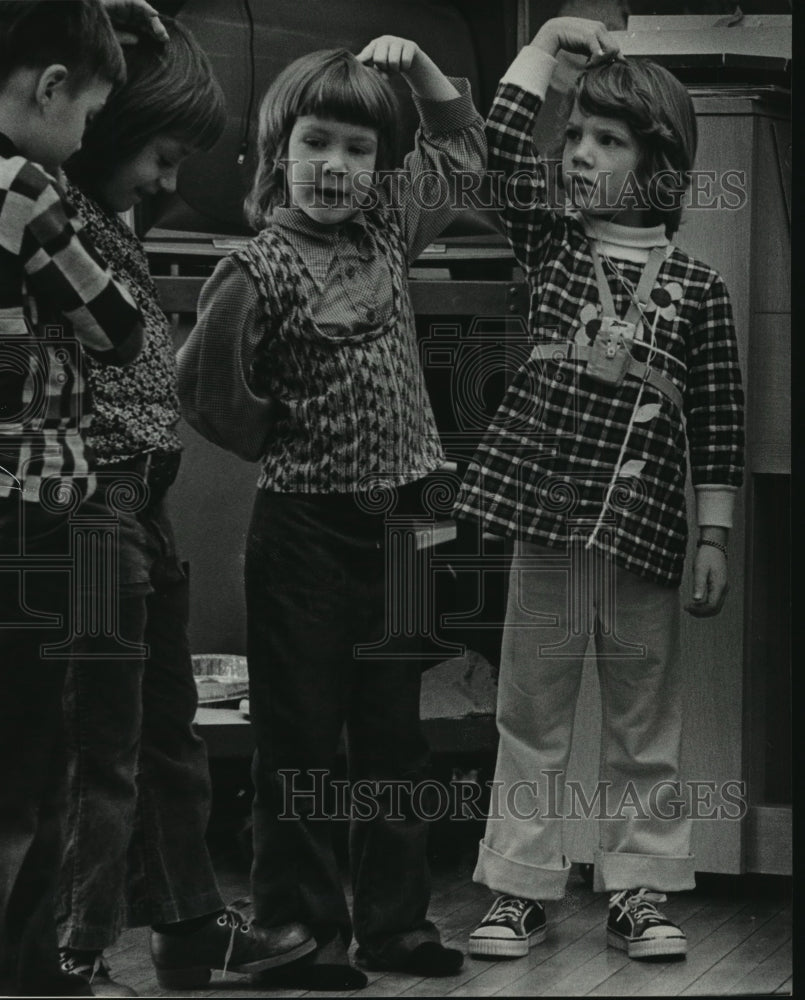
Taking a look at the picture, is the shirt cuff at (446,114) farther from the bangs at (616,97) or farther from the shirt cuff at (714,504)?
the shirt cuff at (714,504)

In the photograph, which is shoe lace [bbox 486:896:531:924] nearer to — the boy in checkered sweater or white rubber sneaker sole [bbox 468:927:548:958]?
white rubber sneaker sole [bbox 468:927:548:958]

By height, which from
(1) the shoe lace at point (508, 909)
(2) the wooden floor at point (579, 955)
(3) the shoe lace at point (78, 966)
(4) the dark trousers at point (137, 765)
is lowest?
(2) the wooden floor at point (579, 955)

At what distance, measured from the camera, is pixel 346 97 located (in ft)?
7.74

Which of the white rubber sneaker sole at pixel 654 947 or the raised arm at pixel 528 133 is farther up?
the raised arm at pixel 528 133

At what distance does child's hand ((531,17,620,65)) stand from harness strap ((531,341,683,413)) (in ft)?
1.39

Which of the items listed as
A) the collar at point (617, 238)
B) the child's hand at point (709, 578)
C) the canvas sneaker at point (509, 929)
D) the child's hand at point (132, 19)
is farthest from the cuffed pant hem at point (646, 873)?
the child's hand at point (132, 19)

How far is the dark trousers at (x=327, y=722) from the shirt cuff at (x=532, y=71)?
0.66 m

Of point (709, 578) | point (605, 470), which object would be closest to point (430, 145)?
point (605, 470)

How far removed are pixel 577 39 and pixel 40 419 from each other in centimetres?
98

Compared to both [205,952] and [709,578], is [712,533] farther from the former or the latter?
[205,952]

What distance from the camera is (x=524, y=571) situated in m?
2.53

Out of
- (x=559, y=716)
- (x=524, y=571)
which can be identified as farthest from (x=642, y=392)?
(x=559, y=716)

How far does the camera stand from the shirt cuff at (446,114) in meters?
2.44

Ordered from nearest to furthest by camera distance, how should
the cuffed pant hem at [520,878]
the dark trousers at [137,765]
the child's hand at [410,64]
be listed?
the dark trousers at [137,765] < the child's hand at [410,64] < the cuffed pant hem at [520,878]
